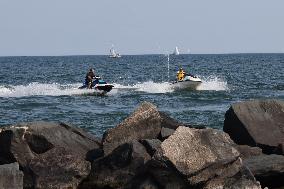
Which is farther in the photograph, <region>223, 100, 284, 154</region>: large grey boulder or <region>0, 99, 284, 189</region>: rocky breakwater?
<region>223, 100, 284, 154</region>: large grey boulder

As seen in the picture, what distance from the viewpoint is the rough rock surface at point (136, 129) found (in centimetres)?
1387

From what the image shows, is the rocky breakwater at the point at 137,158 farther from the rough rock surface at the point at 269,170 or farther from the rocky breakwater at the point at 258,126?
the rocky breakwater at the point at 258,126

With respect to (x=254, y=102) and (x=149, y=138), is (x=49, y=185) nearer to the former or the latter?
(x=149, y=138)

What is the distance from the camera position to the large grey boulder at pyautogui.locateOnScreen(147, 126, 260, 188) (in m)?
11.3

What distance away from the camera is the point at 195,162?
1130 cm

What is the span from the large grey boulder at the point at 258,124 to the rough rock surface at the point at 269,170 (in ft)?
6.10

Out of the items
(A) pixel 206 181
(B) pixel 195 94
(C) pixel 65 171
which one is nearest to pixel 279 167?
(A) pixel 206 181

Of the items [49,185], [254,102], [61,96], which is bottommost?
[61,96]

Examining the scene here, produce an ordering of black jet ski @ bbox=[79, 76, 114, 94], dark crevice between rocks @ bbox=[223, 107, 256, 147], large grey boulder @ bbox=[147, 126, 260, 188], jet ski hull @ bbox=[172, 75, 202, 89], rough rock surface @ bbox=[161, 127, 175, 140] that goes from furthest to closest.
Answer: jet ski hull @ bbox=[172, 75, 202, 89]
black jet ski @ bbox=[79, 76, 114, 94]
dark crevice between rocks @ bbox=[223, 107, 256, 147]
rough rock surface @ bbox=[161, 127, 175, 140]
large grey boulder @ bbox=[147, 126, 260, 188]

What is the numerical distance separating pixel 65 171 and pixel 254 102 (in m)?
5.25

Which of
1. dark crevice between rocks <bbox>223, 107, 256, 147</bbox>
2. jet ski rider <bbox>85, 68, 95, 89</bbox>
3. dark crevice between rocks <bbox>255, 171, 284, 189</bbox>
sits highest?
dark crevice between rocks <bbox>223, 107, 256, 147</bbox>

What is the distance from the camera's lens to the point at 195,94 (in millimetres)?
42125

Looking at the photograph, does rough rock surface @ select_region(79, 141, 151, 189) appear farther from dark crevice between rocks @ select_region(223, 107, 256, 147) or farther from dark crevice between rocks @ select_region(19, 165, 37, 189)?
dark crevice between rocks @ select_region(223, 107, 256, 147)

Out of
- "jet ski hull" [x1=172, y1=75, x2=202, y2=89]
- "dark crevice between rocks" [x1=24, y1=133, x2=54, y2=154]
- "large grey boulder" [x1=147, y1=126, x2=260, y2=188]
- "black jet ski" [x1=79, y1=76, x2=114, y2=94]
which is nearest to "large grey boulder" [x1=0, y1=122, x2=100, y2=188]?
"dark crevice between rocks" [x1=24, y1=133, x2=54, y2=154]
